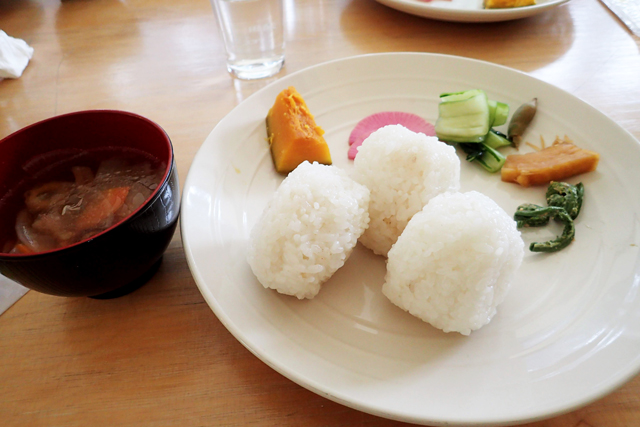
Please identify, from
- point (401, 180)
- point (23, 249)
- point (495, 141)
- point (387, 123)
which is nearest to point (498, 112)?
point (495, 141)

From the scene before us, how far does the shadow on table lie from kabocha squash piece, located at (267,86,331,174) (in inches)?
32.1

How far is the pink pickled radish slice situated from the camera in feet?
4.92

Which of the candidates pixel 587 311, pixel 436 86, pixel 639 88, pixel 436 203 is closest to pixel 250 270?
pixel 436 203

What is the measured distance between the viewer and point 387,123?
153 centimetres

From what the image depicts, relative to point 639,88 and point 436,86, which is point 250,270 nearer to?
point 436,86

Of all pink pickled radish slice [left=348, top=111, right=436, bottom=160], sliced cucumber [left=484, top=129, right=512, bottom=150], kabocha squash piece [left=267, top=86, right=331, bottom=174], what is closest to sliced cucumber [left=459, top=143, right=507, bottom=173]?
sliced cucumber [left=484, top=129, right=512, bottom=150]

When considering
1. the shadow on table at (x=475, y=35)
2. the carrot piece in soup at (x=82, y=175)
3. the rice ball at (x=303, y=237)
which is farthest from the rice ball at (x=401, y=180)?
the shadow on table at (x=475, y=35)

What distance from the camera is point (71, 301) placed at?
3.59 feet

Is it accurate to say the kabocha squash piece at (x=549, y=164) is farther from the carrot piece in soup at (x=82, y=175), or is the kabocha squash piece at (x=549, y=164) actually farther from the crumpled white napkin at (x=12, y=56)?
the crumpled white napkin at (x=12, y=56)

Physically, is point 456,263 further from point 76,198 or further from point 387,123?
point 76,198

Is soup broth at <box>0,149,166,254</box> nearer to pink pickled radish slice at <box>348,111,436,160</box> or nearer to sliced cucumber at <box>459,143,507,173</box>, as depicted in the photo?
pink pickled radish slice at <box>348,111,436,160</box>

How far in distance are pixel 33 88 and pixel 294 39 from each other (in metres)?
1.25

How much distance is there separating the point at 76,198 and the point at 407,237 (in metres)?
0.81

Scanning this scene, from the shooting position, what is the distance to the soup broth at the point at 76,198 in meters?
0.96
